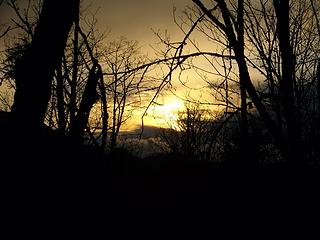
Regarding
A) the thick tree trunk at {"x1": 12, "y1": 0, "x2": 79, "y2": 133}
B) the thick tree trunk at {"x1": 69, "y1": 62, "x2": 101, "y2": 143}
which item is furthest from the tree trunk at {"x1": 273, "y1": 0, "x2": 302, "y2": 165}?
the thick tree trunk at {"x1": 12, "y1": 0, "x2": 79, "y2": 133}

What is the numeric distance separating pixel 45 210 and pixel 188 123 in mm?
32724

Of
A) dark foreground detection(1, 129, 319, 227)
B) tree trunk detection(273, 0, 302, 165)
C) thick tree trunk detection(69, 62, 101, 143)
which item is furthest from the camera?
dark foreground detection(1, 129, 319, 227)

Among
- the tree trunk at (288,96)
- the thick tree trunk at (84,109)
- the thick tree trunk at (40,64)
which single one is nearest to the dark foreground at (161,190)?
the tree trunk at (288,96)

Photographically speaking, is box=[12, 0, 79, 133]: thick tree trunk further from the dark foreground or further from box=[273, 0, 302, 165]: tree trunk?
box=[273, 0, 302, 165]: tree trunk

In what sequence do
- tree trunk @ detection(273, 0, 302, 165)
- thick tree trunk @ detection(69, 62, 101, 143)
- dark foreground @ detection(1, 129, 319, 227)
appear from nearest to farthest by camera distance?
1. thick tree trunk @ detection(69, 62, 101, 143)
2. tree trunk @ detection(273, 0, 302, 165)
3. dark foreground @ detection(1, 129, 319, 227)

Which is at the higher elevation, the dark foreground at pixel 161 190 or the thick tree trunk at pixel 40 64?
the thick tree trunk at pixel 40 64

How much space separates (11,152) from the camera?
2840 mm

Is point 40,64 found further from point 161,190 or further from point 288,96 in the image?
point 161,190

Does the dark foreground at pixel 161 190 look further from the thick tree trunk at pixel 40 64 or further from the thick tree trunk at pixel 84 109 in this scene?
the thick tree trunk at pixel 40 64

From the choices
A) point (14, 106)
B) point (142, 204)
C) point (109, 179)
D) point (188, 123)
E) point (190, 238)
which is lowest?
point (190, 238)

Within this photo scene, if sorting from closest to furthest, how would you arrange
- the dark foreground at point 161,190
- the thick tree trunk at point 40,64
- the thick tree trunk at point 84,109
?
1. the thick tree trunk at point 40,64
2. the thick tree trunk at point 84,109
3. the dark foreground at point 161,190

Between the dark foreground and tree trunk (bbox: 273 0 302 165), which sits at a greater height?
tree trunk (bbox: 273 0 302 165)

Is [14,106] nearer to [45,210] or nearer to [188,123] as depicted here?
[45,210]

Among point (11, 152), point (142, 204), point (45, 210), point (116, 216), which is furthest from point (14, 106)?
point (142, 204)
